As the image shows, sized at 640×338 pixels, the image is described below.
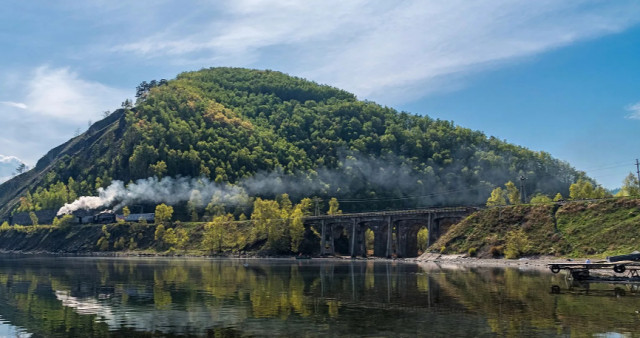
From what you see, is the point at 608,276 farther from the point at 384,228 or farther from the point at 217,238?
the point at 217,238

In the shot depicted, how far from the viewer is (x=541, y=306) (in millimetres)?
44375

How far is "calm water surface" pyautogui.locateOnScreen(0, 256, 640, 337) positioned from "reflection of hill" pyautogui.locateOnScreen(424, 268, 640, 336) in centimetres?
8

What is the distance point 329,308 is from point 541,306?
17596 millimetres

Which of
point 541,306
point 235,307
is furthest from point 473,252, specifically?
point 235,307

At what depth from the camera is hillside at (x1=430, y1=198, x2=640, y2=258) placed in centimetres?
9369

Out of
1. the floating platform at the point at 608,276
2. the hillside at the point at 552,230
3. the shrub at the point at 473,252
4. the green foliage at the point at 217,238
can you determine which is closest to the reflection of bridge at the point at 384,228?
the hillside at the point at 552,230

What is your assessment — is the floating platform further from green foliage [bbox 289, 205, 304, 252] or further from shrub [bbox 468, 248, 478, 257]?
green foliage [bbox 289, 205, 304, 252]

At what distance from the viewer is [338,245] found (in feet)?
577

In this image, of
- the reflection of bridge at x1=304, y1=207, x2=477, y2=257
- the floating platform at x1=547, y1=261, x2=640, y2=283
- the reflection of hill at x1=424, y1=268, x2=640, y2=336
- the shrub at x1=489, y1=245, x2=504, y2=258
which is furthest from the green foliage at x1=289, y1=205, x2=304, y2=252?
the floating platform at x1=547, y1=261, x2=640, y2=283

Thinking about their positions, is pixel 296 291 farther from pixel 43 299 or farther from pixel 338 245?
pixel 338 245

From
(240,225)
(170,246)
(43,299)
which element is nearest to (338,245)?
(240,225)

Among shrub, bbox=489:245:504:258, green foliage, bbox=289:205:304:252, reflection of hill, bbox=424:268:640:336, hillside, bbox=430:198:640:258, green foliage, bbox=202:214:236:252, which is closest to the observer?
reflection of hill, bbox=424:268:640:336

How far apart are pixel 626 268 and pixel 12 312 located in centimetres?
6801

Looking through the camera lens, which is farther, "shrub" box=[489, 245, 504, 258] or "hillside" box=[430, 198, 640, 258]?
"shrub" box=[489, 245, 504, 258]
